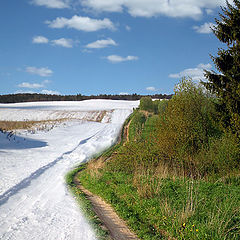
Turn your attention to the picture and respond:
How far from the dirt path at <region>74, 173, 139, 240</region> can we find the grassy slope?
6.8 inches

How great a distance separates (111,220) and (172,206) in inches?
68.3

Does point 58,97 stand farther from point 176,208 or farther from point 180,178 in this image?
point 176,208

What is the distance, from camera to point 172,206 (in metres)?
8.25

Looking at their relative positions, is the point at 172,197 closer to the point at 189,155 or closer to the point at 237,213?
the point at 237,213

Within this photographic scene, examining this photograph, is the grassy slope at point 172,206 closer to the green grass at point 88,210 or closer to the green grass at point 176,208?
the green grass at point 176,208

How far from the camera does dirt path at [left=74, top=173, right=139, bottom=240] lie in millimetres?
6969

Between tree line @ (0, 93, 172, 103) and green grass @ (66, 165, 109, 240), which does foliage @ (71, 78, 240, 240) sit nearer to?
green grass @ (66, 165, 109, 240)

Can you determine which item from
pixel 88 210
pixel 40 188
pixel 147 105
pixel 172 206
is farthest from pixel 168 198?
pixel 147 105

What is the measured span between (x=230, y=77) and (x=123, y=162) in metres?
7.42

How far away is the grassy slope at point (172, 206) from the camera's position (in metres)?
6.82

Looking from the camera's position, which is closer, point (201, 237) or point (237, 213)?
point (201, 237)

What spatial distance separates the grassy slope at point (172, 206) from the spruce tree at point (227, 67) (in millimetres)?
4852

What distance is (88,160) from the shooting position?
17188 mm

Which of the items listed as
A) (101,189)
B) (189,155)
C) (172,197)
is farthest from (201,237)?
(189,155)
